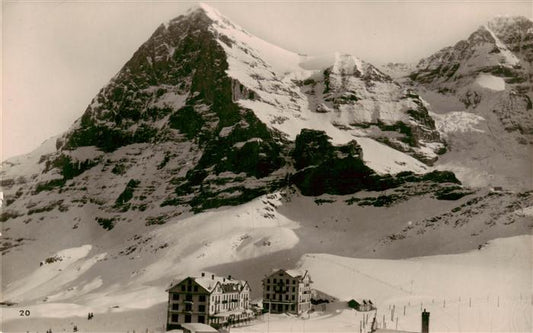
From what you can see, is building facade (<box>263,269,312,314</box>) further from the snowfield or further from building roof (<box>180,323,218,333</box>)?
building roof (<box>180,323,218,333</box>)

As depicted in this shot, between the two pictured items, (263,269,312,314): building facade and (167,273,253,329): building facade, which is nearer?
(167,273,253,329): building facade

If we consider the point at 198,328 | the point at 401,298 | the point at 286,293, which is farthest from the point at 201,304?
the point at 401,298

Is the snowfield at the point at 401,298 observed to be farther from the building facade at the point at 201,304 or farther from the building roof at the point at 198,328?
the building roof at the point at 198,328

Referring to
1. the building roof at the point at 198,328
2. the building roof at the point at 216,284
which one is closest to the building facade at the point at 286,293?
the building roof at the point at 216,284

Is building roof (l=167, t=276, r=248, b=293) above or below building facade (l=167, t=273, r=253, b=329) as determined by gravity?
above

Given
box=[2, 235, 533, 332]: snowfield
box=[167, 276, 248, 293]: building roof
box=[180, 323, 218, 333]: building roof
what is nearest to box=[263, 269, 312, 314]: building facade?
box=[2, 235, 533, 332]: snowfield

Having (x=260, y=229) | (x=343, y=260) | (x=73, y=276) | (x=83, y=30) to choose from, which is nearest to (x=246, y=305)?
(x=343, y=260)
